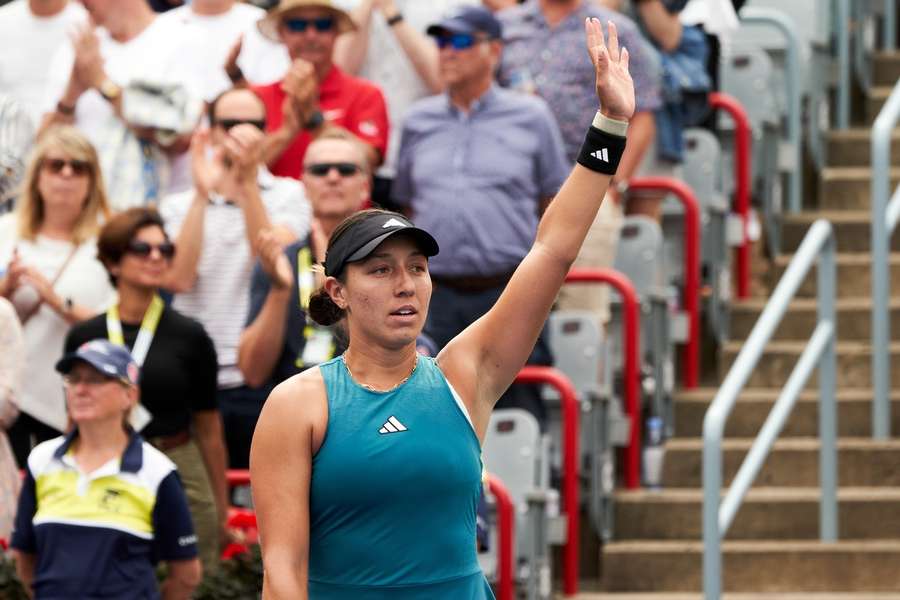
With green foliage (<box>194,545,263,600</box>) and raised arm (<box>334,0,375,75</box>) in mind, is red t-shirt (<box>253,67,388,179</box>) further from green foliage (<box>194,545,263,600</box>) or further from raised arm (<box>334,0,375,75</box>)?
green foliage (<box>194,545,263,600</box>)

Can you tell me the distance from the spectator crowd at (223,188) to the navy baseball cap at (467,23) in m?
0.01

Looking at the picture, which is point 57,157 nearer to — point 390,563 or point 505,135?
point 505,135

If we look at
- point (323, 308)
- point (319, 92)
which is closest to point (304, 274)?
point (319, 92)

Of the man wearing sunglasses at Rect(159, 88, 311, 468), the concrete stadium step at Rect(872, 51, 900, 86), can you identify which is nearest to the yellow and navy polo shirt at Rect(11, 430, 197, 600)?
the man wearing sunglasses at Rect(159, 88, 311, 468)

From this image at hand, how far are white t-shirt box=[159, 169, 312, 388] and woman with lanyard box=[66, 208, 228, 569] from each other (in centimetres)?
59

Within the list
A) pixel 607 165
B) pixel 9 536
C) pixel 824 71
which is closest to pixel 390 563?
pixel 607 165

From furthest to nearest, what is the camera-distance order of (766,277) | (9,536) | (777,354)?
(766,277), (777,354), (9,536)

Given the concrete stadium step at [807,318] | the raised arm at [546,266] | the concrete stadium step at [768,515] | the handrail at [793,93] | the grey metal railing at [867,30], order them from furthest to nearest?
the grey metal railing at [867,30] < the handrail at [793,93] < the concrete stadium step at [807,318] < the concrete stadium step at [768,515] < the raised arm at [546,266]

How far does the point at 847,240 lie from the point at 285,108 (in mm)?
3328

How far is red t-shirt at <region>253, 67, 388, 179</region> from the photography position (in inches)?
368

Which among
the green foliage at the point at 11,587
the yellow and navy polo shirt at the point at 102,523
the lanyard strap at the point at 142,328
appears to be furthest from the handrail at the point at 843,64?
the green foliage at the point at 11,587

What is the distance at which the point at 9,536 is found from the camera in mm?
7609

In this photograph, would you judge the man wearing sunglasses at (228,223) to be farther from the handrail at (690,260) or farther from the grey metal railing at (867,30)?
the grey metal railing at (867,30)

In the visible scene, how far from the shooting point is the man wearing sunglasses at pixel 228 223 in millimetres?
8500
